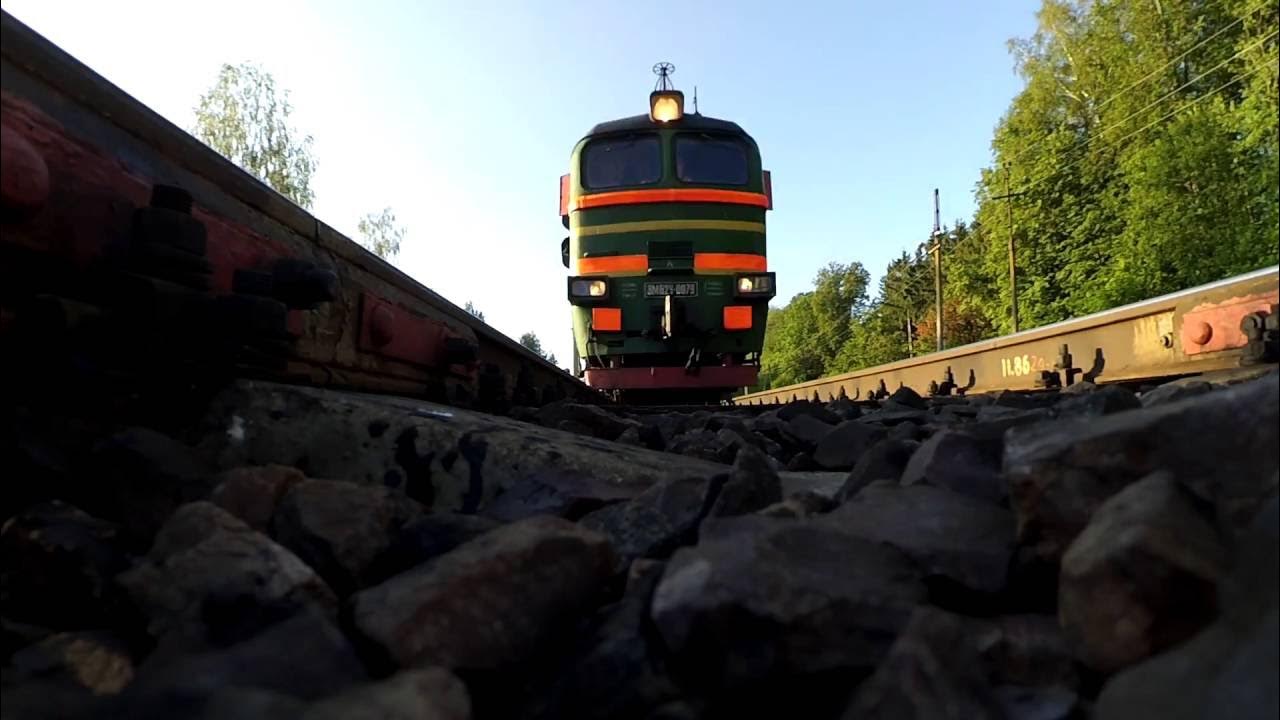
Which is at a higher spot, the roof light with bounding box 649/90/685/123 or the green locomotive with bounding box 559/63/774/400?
the roof light with bounding box 649/90/685/123

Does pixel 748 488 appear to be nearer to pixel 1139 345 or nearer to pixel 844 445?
pixel 844 445

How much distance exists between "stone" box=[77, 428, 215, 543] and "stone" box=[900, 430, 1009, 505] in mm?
1302

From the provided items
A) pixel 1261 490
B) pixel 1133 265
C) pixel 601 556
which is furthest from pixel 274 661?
pixel 1133 265

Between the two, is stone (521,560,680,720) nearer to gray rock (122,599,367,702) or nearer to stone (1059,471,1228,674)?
gray rock (122,599,367,702)

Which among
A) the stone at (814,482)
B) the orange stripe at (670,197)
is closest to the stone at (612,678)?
the stone at (814,482)

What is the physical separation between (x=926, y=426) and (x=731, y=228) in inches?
208

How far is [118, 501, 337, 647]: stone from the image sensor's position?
43.8 inches

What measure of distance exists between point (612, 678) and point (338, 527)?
1.93 feet

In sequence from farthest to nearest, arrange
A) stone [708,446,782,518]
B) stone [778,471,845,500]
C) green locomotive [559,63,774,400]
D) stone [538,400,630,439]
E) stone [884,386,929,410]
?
green locomotive [559,63,774,400] → stone [884,386,929,410] → stone [538,400,630,439] → stone [778,471,845,500] → stone [708,446,782,518]

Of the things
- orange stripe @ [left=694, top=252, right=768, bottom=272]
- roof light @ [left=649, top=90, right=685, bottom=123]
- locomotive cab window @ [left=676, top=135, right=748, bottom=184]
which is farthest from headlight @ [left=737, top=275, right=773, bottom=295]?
roof light @ [left=649, top=90, right=685, bottom=123]

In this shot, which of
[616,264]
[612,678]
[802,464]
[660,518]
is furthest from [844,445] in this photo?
[616,264]

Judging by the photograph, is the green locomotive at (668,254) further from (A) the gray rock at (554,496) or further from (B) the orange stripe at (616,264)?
(A) the gray rock at (554,496)

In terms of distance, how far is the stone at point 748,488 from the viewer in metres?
1.56

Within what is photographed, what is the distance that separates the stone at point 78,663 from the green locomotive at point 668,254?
22.4 feet
